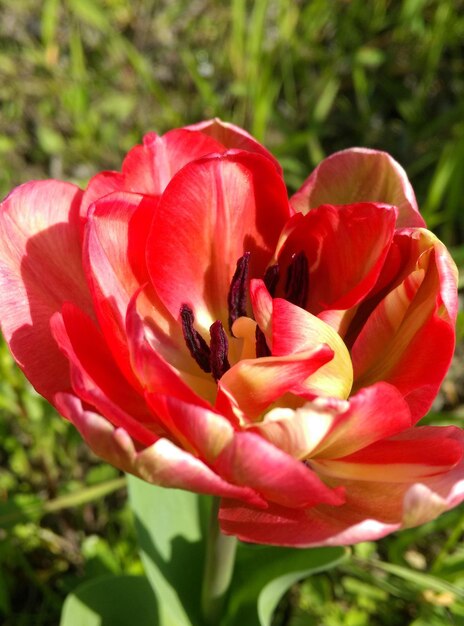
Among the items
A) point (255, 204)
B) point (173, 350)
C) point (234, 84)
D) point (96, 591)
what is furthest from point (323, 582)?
point (234, 84)

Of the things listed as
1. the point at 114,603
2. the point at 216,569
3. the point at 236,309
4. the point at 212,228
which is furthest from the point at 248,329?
the point at 114,603

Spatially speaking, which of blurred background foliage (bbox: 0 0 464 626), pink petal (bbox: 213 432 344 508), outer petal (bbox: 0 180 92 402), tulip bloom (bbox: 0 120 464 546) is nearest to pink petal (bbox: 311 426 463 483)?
tulip bloom (bbox: 0 120 464 546)

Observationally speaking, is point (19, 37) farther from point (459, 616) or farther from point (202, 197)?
point (459, 616)

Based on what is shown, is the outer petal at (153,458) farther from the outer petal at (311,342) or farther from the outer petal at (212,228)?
the outer petal at (212,228)

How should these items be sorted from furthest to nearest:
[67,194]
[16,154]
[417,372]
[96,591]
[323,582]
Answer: [16,154], [323,582], [96,591], [67,194], [417,372]

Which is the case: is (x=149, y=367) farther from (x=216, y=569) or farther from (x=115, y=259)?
(x=216, y=569)
